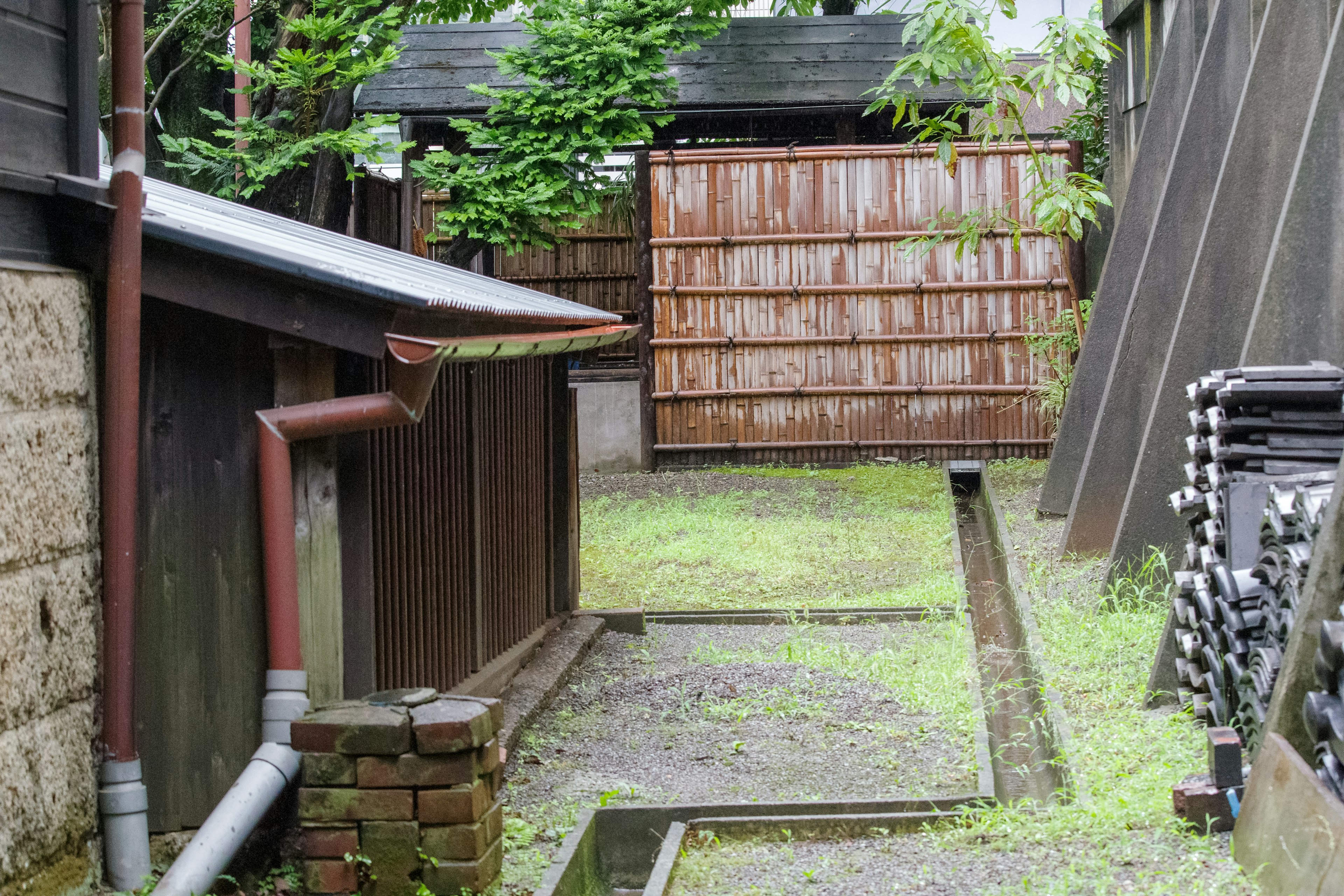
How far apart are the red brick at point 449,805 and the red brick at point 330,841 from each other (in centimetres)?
14

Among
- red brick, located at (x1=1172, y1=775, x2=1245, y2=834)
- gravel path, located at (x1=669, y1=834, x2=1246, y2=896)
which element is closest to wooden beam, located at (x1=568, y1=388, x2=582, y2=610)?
gravel path, located at (x1=669, y1=834, x2=1246, y2=896)

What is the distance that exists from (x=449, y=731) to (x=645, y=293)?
968 centimetres

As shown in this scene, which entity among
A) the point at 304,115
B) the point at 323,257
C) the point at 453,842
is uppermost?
the point at 304,115

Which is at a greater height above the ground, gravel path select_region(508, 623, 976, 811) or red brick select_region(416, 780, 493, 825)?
red brick select_region(416, 780, 493, 825)

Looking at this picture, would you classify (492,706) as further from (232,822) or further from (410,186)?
(410,186)

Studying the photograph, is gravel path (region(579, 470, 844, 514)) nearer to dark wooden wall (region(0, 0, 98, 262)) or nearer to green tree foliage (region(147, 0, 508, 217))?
green tree foliage (region(147, 0, 508, 217))

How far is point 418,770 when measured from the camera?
142 inches

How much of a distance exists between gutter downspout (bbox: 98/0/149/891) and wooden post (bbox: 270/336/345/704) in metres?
0.45

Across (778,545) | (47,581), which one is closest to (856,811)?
(47,581)

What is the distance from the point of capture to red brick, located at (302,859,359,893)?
12.0ft

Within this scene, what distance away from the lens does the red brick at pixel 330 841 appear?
12.0ft

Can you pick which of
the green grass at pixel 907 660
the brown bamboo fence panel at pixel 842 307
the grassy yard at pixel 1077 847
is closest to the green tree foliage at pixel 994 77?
the brown bamboo fence panel at pixel 842 307

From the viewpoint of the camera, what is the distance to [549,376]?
7.23 metres

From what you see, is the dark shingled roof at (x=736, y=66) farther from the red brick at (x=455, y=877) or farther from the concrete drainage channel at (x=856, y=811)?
the red brick at (x=455, y=877)
